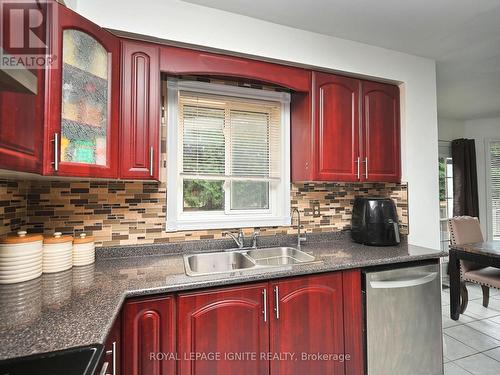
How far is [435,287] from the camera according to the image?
1743mm

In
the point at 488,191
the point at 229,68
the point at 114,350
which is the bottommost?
the point at 114,350

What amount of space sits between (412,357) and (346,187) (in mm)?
1287

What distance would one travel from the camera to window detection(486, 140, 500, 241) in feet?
13.7

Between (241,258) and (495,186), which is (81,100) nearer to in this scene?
(241,258)

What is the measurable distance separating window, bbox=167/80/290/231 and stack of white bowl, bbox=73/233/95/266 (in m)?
0.48

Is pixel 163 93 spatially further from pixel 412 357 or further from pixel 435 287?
pixel 412 357

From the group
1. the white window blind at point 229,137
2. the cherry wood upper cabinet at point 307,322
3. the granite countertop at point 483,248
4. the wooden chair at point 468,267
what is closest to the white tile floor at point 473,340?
the wooden chair at point 468,267

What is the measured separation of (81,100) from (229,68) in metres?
0.90

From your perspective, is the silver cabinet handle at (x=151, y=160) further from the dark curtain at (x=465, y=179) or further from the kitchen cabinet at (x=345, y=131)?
the dark curtain at (x=465, y=179)

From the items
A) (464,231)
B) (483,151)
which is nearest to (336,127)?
(464,231)

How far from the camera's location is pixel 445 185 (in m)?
4.16

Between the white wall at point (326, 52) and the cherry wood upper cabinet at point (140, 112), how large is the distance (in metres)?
0.17

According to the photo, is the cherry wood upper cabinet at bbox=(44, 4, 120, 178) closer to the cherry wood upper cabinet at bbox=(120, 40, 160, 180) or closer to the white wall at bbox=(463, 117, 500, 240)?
the cherry wood upper cabinet at bbox=(120, 40, 160, 180)

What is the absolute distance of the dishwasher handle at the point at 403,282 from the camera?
62.9 inches
